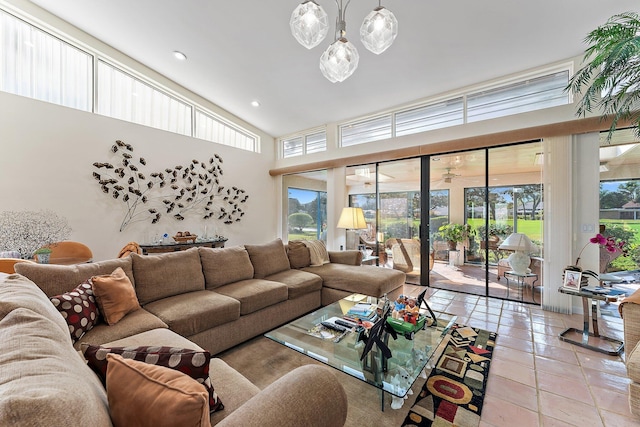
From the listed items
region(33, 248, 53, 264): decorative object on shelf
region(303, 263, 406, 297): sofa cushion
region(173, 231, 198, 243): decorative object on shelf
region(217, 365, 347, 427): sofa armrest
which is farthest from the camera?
region(173, 231, 198, 243): decorative object on shelf

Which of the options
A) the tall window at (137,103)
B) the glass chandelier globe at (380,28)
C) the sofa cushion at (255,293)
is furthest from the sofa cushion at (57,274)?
the tall window at (137,103)

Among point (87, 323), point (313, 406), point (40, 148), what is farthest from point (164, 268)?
point (40, 148)

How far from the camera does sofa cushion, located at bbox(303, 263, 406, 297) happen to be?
3213mm

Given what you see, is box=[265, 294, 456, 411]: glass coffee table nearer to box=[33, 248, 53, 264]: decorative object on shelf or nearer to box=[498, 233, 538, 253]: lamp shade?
box=[498, 233, 538, 253]: lamp shade

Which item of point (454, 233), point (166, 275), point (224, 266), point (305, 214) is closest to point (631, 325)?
point (454, 233)

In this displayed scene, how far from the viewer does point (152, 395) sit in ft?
2.46

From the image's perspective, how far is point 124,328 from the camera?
1.86 meters

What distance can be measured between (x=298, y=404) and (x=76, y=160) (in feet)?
16.1

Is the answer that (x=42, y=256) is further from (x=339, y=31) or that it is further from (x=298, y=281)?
(x=339, y=31)

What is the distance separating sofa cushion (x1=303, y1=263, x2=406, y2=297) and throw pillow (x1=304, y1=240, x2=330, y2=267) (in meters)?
0.19

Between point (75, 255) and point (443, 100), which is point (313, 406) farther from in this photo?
point (443, 100)

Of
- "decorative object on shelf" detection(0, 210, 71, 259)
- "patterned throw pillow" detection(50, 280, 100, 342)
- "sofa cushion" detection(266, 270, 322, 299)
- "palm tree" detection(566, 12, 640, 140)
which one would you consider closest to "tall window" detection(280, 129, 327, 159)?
"sofa cushion" detection(266, 270, 322, 299)

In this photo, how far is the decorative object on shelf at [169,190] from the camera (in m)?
4.38

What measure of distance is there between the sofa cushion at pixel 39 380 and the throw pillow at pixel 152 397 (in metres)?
0.05
